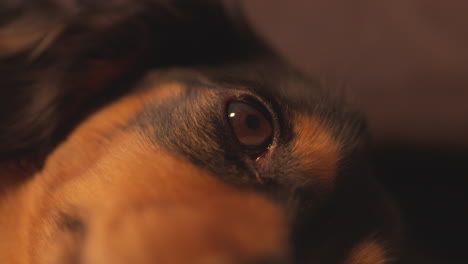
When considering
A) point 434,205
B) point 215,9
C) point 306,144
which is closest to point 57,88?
point 215,9

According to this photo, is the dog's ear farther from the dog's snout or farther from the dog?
the dog's snout

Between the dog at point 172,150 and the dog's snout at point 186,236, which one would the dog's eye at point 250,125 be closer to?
the dog at point 172,150

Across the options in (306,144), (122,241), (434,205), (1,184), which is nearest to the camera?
(122,241)

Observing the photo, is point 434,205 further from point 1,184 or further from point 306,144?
point 1,184

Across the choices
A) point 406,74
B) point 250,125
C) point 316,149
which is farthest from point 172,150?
point 406,74

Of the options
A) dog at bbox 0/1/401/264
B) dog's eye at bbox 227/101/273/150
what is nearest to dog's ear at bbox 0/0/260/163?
dog at bbox 0/1/401/264

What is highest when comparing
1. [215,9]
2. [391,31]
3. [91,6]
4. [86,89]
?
[391,31]

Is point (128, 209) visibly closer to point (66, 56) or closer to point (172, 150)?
point (172, 150)
